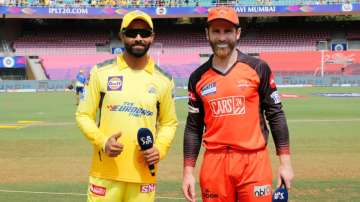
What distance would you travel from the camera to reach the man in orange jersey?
4684 millimetres

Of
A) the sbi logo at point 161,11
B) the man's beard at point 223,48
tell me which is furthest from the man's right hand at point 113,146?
the sbi logo at point 161,11

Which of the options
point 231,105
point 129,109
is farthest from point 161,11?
point 231,105

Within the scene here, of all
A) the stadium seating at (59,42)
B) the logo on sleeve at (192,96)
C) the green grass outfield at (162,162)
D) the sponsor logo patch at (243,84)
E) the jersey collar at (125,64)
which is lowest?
the green grass outfield at (162,162)

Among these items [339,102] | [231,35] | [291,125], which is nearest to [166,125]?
[231,35]

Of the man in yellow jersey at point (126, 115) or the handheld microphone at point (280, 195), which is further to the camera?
the man in yellow jersey at point (126, 115)

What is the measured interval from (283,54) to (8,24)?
83.8 feet

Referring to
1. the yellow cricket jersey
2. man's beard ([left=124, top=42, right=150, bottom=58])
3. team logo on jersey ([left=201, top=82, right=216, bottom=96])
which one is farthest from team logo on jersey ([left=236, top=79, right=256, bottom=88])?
man's beard ([left=124, top=42, right=150, bottom=58])

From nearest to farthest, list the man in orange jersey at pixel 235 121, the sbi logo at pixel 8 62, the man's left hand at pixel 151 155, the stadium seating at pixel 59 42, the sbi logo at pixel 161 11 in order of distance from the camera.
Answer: the man in orange jersey at pixel 235 121, the man's left hand at pixel 151 155, the sbi logo at pixel 8 62, the sbi logo at pixel 161 11, the stadium seating at pixel 59 42

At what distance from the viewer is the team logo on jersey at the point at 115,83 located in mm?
5062

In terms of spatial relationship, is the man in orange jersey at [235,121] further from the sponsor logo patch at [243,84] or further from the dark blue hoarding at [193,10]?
the dark blue hoarding at [193,10]

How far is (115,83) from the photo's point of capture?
16.6 feet

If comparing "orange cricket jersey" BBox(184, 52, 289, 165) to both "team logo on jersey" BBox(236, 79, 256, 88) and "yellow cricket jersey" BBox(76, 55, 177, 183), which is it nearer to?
"team logo on jersey" BBox(236, 79, 256, 88)

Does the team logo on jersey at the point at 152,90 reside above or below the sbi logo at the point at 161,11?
below

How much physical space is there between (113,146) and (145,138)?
28cm
